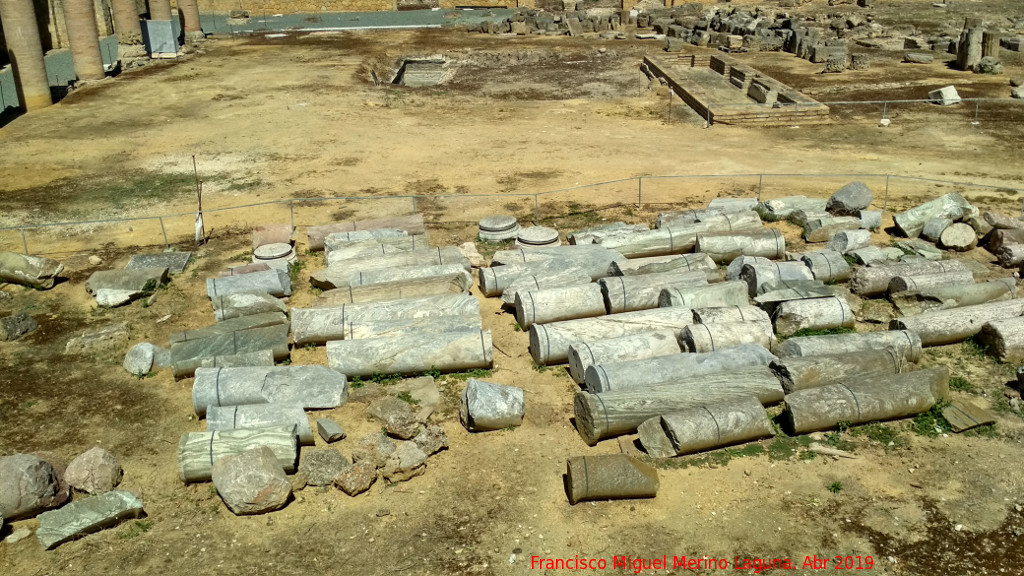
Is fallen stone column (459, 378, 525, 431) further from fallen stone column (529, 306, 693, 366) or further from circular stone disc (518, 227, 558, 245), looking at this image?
circular stone disc (518, 227, 558, 245)

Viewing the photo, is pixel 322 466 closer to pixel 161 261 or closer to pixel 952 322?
pixel 161 261

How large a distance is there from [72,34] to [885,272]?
30859 millimetres

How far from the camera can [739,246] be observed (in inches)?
568

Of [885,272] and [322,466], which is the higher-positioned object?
[885,272]

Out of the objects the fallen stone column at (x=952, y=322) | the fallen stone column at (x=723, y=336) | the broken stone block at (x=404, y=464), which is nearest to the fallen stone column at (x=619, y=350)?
the fallen stone column at (x=723, y=336)

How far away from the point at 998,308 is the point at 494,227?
858 cm

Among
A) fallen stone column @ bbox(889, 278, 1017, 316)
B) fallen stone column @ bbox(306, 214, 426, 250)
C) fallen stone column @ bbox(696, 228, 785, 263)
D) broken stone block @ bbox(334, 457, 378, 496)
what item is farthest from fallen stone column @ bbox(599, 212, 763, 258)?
broken stone block @ bbox(334, 457, 378, 496)

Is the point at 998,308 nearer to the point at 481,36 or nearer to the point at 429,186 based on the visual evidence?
the point at 429,186

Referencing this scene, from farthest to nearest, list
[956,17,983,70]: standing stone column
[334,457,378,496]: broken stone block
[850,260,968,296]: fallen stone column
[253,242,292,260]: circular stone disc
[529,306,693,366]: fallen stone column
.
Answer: [956,17,983,70]: standing stone column
[253,242,292,260]: circular stone disc
[850,260,968,296]: fallen stone column
[529,306,693,366]: fallen stone column
[334,457,378,496]: broken stone block

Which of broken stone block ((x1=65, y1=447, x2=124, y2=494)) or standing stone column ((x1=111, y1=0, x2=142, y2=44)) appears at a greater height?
standing stone column ((x1=111, y1=0, x2=142, y2=44))

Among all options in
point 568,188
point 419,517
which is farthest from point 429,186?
point 419,517

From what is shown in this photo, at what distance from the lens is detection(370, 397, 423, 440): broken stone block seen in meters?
9.88

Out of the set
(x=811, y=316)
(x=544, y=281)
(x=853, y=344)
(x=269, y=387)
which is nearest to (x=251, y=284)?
(x=269, y=387)

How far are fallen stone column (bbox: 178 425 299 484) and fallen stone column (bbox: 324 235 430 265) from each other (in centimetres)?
537
